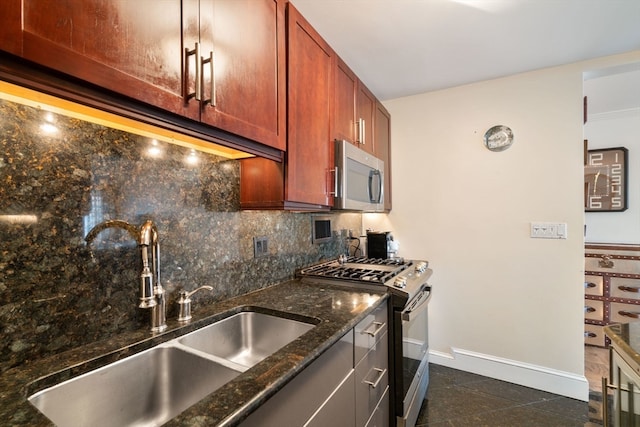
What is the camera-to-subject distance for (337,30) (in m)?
1.60

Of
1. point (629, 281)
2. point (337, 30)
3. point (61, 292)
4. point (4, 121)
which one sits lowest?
point (629, 281)

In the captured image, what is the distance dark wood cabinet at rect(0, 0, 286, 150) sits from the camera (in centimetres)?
56

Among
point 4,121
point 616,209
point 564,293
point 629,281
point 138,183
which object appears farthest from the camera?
point 616,209

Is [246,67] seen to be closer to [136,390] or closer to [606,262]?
[136,390]

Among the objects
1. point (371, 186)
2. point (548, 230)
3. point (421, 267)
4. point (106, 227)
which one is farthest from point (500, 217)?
point (106, 227)

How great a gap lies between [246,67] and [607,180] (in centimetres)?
396

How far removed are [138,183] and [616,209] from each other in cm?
431

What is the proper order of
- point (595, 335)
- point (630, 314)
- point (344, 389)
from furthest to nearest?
point (595, 335), point (630, 314), point (344, 389)

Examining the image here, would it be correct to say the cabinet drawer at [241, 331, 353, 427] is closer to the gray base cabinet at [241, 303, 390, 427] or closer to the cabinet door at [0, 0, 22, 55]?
the gray base cabinet at [241, 303, 390, 427]

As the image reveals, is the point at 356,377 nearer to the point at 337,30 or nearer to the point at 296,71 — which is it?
the point at 296,71

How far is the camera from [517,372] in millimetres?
2115

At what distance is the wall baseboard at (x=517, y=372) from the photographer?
76.9 inches

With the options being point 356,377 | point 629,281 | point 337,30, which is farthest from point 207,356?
point 629,281

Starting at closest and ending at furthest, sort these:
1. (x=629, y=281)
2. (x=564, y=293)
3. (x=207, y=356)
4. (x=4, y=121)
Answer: (x=4, y=121) → (x=207, y=356) → (x=564, y=293) → (x=629, y=281)
